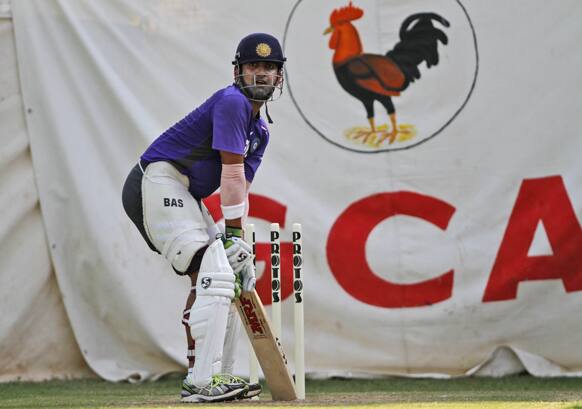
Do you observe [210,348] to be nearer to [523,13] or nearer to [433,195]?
[433,195]

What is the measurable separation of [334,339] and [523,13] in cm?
219

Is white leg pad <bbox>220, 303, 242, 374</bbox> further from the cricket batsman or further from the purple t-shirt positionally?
the purple t-shirt

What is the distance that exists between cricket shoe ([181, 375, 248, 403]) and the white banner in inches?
A: 95.4

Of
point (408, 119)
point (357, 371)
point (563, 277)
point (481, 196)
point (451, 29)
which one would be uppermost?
point (451, 29)

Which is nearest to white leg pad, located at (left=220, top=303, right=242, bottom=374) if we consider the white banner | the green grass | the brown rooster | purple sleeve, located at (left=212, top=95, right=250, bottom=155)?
the green grass

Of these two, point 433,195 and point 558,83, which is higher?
point 558,83

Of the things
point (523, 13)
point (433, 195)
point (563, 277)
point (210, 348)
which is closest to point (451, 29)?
point (523, 13)

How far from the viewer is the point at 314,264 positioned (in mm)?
7094

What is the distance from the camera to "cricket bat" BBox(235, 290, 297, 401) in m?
4.75

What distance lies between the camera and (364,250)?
7.04m

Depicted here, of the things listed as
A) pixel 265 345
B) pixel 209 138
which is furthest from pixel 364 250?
pixel 209 138

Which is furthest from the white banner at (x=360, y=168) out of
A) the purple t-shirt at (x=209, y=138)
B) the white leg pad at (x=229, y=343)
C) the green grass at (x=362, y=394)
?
the purple t-shirt at (x=209, y=138)

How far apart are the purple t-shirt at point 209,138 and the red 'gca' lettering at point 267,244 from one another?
83.9 inches

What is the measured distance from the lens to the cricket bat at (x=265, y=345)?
4754 mm
